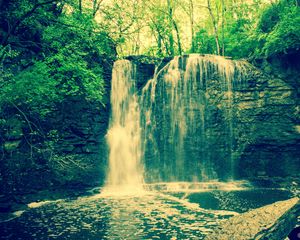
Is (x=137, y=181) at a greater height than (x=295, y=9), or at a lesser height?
lesser

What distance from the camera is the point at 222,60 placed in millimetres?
13766

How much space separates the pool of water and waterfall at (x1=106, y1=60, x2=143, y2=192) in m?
2.37

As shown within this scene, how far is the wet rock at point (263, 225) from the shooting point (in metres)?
4.36

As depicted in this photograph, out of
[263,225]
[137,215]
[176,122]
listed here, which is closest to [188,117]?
[176,122]

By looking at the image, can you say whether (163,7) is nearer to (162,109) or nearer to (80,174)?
(162,109)

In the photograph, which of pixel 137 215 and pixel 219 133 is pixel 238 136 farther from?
pixel 137 215

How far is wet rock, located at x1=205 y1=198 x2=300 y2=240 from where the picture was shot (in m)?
4.36

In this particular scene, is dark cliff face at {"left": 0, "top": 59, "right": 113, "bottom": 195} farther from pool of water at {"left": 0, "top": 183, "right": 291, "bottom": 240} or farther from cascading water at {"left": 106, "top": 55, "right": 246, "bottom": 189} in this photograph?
pool of water at {"left": 0, "top": 183, "right": 291, "bottom": 240}

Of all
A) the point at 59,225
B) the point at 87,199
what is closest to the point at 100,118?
the point at 87,199

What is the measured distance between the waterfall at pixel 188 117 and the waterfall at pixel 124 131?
17.5 inches

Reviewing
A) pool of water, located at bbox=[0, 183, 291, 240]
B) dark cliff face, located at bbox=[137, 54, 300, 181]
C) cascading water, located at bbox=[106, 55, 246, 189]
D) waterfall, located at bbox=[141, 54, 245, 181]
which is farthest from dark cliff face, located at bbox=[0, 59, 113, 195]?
dark cliff face, located at bbox=[137, 54, 300, 181]

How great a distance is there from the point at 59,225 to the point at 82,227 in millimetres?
658

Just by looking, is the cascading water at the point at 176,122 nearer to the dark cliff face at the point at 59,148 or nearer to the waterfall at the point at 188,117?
the waterfall at the point at 188,117

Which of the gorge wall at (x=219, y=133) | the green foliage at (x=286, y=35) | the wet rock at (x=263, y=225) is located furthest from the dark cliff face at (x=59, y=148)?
the green foliage at (x=286, y=35)
